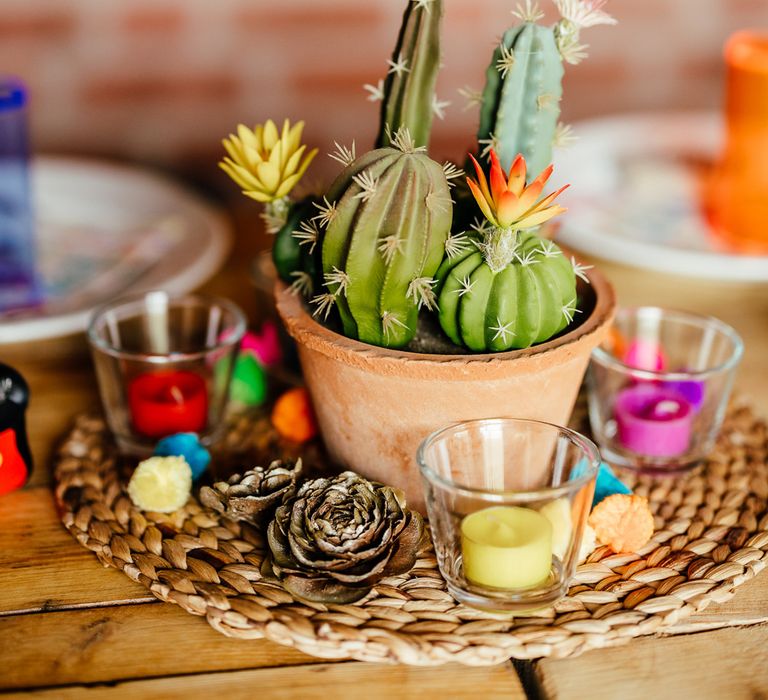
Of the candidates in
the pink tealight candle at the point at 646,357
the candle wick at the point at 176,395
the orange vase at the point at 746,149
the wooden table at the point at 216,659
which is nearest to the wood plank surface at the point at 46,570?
the wooden table at the point at 216,659

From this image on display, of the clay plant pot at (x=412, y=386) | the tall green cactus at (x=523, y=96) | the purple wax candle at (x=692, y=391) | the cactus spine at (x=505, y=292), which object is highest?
the tall green cactus at (x=523, y=96)

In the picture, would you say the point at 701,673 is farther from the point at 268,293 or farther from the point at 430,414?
the point at 268,293

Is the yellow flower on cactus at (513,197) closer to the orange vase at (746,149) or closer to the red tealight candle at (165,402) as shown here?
the red tealight candle at (165,402)

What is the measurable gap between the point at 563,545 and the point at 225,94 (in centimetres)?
120

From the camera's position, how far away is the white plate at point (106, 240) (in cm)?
96

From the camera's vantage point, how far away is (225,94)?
1.56 meters

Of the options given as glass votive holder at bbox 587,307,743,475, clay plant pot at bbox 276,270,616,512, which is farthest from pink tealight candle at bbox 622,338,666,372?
clay plant pot at bbox 276,270,616,512

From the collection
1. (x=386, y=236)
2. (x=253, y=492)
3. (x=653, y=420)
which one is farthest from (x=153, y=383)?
(x=653, y=420)

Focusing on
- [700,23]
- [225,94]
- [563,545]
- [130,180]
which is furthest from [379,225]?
[700,23]

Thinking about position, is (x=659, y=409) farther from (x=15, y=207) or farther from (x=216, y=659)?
(x=15, y=207)

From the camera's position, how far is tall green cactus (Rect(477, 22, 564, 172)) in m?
0.59

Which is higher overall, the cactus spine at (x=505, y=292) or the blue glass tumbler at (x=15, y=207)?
the cactus spine at (x=505, y=292)

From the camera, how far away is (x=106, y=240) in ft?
3.70

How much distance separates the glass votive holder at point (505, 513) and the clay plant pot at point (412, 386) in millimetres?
25
